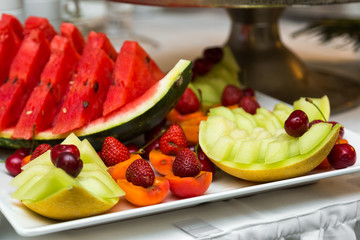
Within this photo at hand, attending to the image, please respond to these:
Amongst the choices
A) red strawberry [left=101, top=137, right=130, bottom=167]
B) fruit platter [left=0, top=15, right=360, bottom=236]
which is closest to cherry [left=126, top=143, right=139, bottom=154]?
fruit platter [left=0, top=15, right=360, bottom=236]

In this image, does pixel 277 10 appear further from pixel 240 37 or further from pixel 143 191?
pixel 143 191

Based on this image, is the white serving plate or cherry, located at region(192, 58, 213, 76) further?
cherry, located at region(192, 58, 213, 76)

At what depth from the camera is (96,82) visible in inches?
45.7

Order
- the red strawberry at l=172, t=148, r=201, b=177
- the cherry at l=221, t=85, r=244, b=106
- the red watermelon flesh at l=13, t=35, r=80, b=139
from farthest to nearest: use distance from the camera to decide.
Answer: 1. the cherry at l=221, t=85, r=244, b=106
2. the red watermelon flesh at l=13, t=35, r=80, b=139
3. the red strawberry at l=172, t=148, r=201, b=177

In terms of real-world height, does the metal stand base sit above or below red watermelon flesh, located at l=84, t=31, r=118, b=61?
below

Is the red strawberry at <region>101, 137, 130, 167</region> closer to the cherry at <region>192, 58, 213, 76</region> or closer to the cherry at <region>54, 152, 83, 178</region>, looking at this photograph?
the cherry at <region>54, 152, 83, 178</region>

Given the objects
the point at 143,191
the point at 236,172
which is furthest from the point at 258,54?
the point at 143,191

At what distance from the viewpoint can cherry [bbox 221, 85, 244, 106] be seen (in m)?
1.40

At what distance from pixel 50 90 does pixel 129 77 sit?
0.17 m

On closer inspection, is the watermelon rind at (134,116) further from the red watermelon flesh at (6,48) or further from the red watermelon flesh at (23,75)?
the red watermelon flesh at (6,48)

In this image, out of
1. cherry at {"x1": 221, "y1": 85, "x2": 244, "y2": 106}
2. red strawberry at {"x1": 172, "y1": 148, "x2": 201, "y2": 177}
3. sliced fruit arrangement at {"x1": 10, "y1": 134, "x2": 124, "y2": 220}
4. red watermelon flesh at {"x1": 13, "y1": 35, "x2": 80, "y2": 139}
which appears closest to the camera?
sliced fruit arrangement at {"x1": 10, "y1": 134, "x2": 124, "y2": 220}

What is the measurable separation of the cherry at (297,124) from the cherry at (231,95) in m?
0.43

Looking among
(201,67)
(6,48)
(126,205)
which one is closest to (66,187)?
(126,205)

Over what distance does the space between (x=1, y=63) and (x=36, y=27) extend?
4.6 inches
